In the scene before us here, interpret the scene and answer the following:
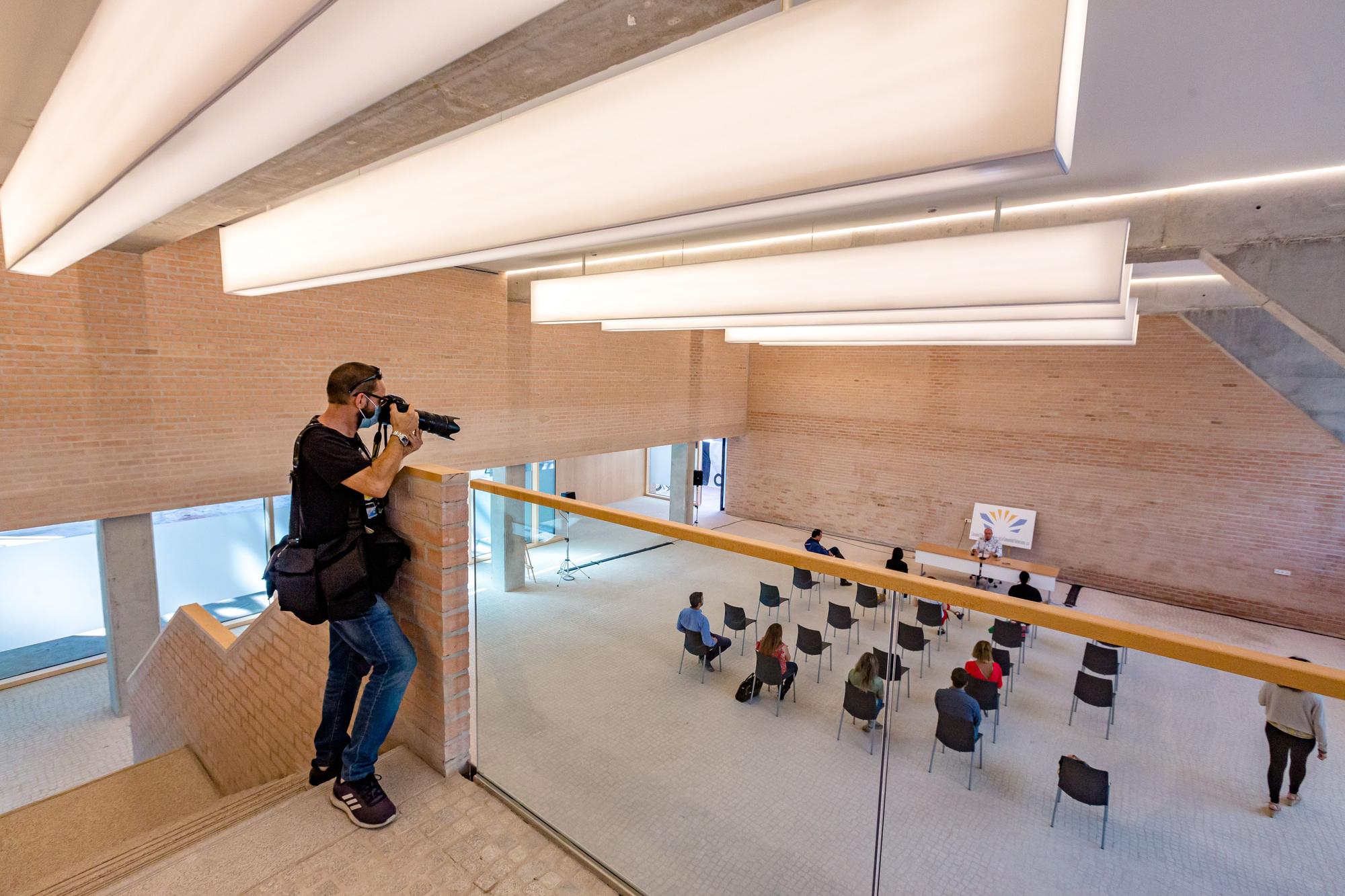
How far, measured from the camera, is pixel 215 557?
8062mm

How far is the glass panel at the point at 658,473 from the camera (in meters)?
16.4

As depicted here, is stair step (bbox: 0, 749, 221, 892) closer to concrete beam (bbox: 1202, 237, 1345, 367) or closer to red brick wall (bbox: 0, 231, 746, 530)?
red brick wall (bbox: 0, 231, 746, 530)

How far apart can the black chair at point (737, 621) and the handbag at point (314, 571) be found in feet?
4.78

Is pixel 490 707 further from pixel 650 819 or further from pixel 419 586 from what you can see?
pixel 650 819

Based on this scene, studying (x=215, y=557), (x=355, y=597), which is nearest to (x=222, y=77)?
(x=355, y=597)

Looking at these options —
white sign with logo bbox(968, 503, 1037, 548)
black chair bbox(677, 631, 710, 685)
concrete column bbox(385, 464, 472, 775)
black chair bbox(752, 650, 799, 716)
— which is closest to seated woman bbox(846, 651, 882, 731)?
black chair bbox(752, 650, 799, 716)

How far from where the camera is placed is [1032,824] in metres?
1.79

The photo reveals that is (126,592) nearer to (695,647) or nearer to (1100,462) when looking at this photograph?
(695,647)

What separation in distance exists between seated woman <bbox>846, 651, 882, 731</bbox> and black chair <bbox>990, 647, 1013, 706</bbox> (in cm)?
34

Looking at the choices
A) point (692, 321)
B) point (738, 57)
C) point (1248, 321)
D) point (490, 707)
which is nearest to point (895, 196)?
point (738, 57)

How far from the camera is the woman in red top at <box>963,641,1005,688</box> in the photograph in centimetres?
Answer: 167

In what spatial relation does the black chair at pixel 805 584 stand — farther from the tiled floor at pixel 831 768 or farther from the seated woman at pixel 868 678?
the seated woman at pixel 868 678

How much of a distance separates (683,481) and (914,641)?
1067cm

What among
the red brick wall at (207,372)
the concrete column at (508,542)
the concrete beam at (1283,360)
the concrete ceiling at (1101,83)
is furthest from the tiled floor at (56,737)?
the concrete beam at (1283,360)
